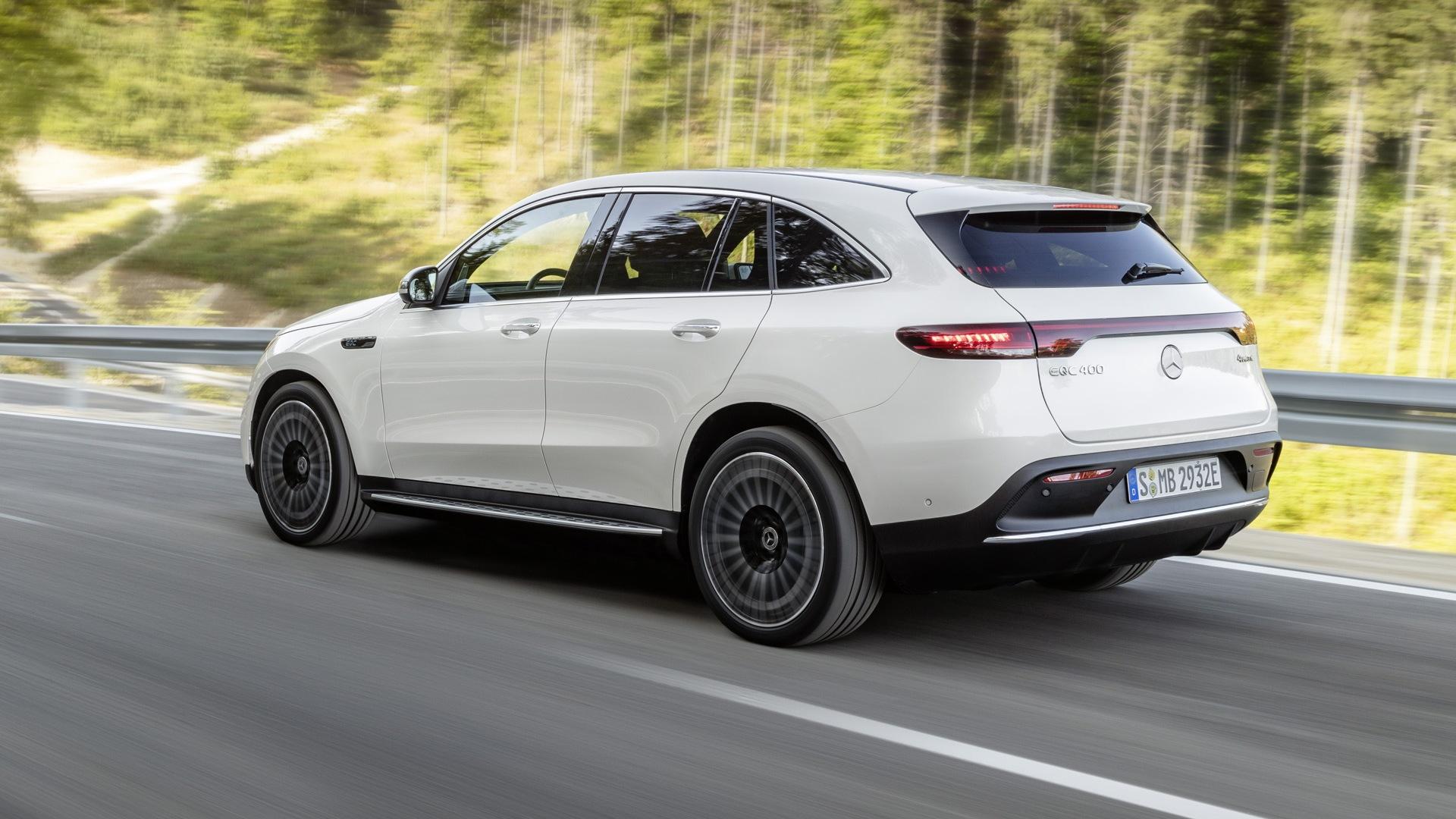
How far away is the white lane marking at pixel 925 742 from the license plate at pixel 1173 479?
3.80 ft

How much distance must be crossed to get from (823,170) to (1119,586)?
86.1 inches

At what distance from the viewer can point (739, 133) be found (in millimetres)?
48625

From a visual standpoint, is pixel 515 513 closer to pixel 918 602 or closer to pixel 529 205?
pixel 529 205

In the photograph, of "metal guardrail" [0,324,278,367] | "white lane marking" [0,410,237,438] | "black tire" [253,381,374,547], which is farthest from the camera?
"metal guardrail" [0,324,278,367]

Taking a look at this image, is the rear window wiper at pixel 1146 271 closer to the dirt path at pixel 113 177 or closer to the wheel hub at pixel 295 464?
the wheel hub at pixel 295 464

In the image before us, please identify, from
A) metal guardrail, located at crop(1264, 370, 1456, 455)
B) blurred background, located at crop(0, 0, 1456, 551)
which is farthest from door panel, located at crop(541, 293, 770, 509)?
blurred background, located at crop(0, 0, 1456, 551)

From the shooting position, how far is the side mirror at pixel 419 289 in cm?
646

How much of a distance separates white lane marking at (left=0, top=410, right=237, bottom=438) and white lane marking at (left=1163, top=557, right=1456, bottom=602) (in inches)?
304

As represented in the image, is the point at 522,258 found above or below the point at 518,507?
above

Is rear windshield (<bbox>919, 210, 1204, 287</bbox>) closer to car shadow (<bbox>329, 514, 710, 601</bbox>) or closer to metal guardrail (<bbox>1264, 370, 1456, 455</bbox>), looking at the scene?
car shadow (<bbox>329, 514, 710, 601</bbox>)

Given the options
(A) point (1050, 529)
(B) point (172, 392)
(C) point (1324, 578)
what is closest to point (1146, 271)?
(A) point (1050, 529)

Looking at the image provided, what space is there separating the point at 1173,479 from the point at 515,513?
2.59m

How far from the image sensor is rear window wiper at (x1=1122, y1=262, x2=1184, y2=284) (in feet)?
16.8

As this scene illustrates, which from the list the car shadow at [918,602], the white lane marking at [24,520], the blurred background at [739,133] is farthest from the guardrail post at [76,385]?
the blurred background at [739,133]
